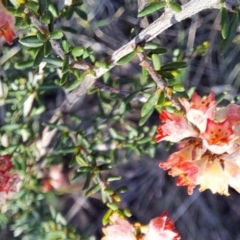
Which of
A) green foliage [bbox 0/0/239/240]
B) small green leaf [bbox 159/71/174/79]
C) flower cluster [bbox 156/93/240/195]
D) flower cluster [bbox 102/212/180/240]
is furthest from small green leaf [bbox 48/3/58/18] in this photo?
flower cluster [bbox 102/212/180/240]

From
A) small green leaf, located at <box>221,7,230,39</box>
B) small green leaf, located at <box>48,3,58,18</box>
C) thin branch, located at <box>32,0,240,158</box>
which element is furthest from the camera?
small green leaf, located at <box>48,3,58,18</box>

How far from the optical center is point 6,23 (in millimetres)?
1366

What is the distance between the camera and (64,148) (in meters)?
1.89

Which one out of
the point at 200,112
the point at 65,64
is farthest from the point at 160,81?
the point at 65,64

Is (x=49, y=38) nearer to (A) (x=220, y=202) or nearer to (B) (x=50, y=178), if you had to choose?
(B) (x=50, y=178)

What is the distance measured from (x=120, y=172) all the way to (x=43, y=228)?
36.5 inches

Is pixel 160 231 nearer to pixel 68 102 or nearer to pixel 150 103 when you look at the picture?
pixel 150 103

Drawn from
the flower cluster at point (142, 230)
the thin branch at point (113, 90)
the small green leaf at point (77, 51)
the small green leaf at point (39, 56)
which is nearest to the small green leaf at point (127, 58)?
the small green leaf at point (77, 51)

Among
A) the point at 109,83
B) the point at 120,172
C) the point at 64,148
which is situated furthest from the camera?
the point at 120,172

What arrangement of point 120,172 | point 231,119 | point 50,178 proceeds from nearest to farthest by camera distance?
point 231,119 < point 50,178 < point 120,172

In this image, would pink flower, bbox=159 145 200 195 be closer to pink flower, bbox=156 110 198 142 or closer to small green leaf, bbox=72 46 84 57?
pink flower, bbox=156 110 198 142

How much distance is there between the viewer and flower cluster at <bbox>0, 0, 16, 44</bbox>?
1313mm

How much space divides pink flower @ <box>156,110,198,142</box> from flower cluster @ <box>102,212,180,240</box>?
29cm

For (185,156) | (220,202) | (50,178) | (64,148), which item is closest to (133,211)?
(220,202)
